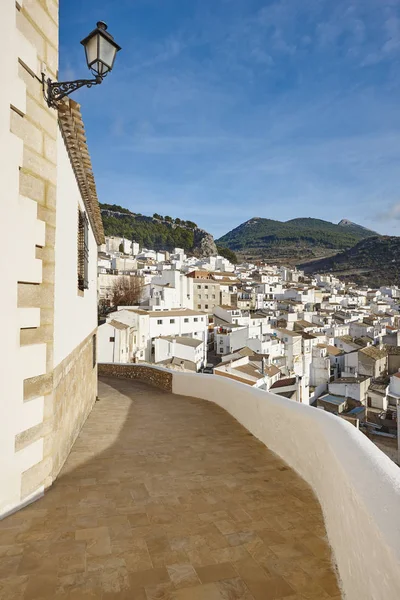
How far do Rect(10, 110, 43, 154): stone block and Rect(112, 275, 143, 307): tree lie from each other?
41672 millimetres

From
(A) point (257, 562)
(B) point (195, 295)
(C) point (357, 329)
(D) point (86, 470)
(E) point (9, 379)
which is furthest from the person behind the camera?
(B) point (195, 295)

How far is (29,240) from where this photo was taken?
129 inches

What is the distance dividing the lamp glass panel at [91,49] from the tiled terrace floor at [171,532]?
174 inches

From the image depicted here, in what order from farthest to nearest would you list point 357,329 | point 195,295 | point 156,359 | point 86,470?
point 195,295
point 357,329
point 156,359
point 86,470

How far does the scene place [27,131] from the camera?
3.24 meters

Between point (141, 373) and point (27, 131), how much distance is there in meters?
10.7

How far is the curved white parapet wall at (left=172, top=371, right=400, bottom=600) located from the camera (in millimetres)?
1694

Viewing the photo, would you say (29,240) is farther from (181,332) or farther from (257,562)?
(181,332)

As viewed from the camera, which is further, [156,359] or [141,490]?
[156,359]

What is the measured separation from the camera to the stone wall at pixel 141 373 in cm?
1107

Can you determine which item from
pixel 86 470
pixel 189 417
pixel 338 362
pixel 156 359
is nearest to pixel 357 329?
pixel 338 362

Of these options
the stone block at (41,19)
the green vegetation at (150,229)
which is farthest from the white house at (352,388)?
the green vegetation at (150,229)

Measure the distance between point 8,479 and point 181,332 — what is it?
34066 millimetres

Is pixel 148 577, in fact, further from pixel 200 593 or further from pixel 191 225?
pixel 191 225
